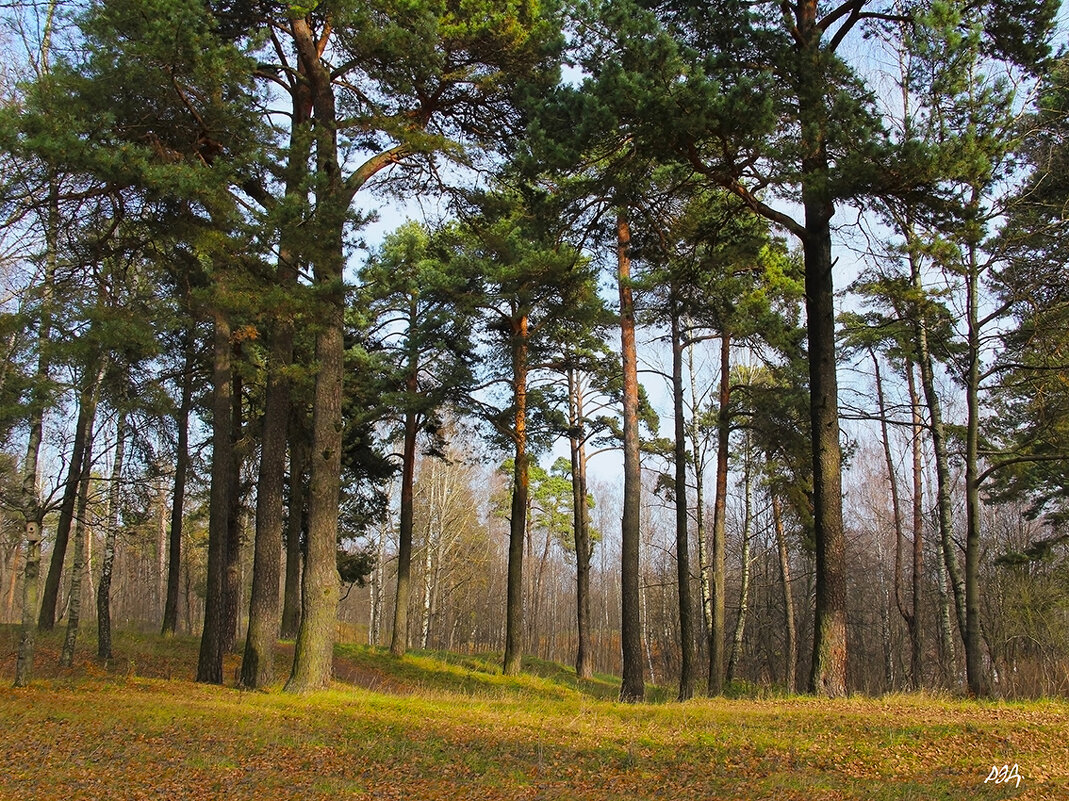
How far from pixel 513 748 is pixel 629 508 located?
7.79 m

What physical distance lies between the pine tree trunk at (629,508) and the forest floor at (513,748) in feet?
12.8

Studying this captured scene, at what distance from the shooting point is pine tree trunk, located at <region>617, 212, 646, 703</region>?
14.0 metres

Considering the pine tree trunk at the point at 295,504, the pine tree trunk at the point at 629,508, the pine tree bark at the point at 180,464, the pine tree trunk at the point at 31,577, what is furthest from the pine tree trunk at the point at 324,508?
the pine tree trunk at the point at 295,504

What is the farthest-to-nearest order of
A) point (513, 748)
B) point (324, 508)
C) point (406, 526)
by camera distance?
1. point (406, 526)
2. point (324, 508)
3. point (513, 748)

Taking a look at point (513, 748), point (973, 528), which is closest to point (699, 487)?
point (973, 528)

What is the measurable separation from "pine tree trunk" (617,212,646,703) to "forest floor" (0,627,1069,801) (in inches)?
153

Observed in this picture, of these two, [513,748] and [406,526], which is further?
[406,526]

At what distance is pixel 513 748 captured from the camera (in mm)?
7289

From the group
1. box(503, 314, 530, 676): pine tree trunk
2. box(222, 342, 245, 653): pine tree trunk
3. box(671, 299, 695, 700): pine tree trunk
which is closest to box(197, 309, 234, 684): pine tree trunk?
box(222, 342, 245, 653): pine tree trunk

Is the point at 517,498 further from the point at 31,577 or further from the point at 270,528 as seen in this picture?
the point at 31,577

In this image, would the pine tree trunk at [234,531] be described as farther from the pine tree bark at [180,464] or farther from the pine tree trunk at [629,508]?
the pine tree trunk at [629,508]

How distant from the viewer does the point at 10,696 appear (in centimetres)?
934

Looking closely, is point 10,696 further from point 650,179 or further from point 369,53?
point 650,179

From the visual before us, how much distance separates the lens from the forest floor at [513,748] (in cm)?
581
